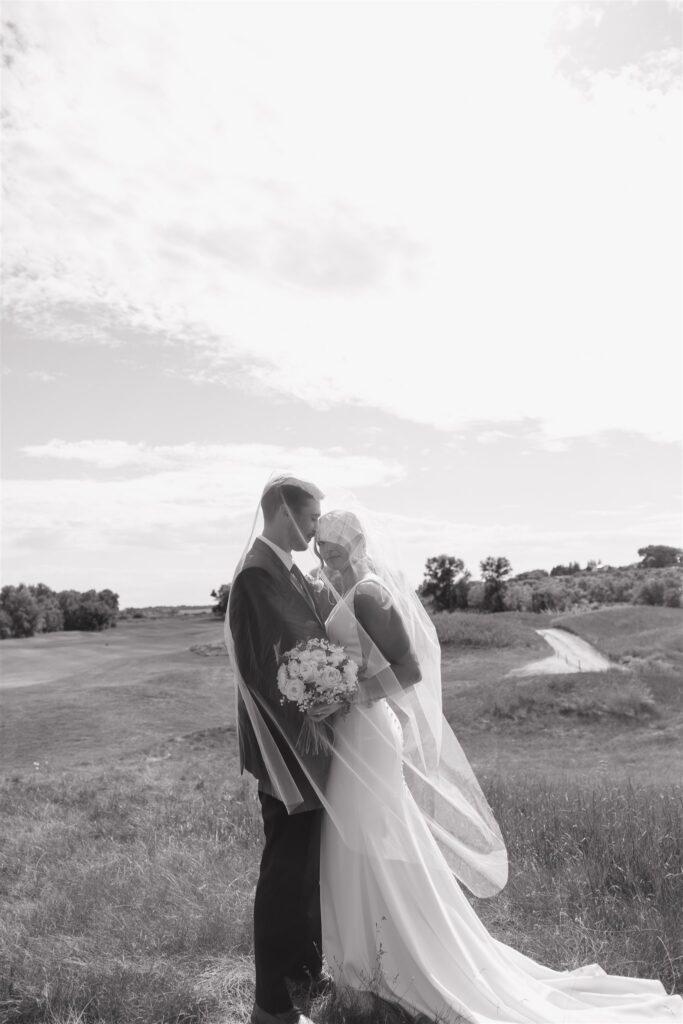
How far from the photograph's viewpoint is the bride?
14.0 ft

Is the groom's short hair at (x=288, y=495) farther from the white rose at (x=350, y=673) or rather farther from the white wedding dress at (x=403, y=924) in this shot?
the white rose at (x=350, y=673)

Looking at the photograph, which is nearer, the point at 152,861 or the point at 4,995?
the point at 4,995

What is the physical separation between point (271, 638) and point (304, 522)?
665mm

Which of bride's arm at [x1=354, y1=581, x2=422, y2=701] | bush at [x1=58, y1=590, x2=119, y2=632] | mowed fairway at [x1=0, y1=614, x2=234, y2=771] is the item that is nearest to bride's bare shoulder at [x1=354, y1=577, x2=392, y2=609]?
bride's arm at [x1=354, y1=581, x2=422, y2=701]

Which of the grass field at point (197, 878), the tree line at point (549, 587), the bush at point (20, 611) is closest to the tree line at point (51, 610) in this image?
the bush at point (20, 611)

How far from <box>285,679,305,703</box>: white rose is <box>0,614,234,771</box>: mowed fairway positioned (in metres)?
12.7

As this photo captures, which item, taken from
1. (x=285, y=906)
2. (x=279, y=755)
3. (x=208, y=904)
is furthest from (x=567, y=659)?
(x=279, y=755)

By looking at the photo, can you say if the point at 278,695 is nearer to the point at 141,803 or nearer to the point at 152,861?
the point at 152,861

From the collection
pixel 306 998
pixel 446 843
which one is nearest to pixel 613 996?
pixel 446 843

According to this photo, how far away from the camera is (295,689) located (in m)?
4.05

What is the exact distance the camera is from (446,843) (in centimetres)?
483

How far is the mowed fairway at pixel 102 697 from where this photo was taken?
18156 millimetres

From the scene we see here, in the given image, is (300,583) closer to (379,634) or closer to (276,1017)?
(379,634)

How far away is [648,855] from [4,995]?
175 inches
